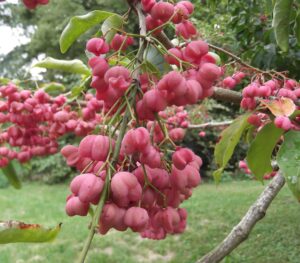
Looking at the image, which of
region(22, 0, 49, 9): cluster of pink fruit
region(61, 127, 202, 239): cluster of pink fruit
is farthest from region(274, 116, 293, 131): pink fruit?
region(22, 0, 49, 9): cluster of pink fruit

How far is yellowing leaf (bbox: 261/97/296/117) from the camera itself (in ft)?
3.28

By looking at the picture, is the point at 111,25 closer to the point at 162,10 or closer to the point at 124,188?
the point at 162,10

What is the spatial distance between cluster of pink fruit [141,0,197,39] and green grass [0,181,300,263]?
11.2 feet

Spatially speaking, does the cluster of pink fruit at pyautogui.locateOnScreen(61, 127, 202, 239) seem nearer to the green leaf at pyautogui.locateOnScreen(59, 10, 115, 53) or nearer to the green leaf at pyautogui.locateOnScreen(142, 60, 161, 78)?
the green leaf at pyautogui.locateOnScreen(142, 60, 161, 78)

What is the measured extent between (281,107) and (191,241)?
401cm

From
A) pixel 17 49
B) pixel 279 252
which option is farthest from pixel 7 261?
pixel 17 49

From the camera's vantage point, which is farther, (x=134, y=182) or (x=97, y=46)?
(x=97, y=46)

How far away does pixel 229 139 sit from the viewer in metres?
1.15

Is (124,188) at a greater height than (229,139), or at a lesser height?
greater

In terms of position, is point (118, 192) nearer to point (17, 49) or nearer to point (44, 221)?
point (44, 221)

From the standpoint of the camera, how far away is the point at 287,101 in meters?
1.05

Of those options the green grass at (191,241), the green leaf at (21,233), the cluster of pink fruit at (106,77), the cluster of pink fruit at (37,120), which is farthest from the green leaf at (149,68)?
the green grass at (191,241)

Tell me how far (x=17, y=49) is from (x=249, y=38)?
1584 centimetres

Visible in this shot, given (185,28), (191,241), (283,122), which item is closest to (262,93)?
(283,122)
